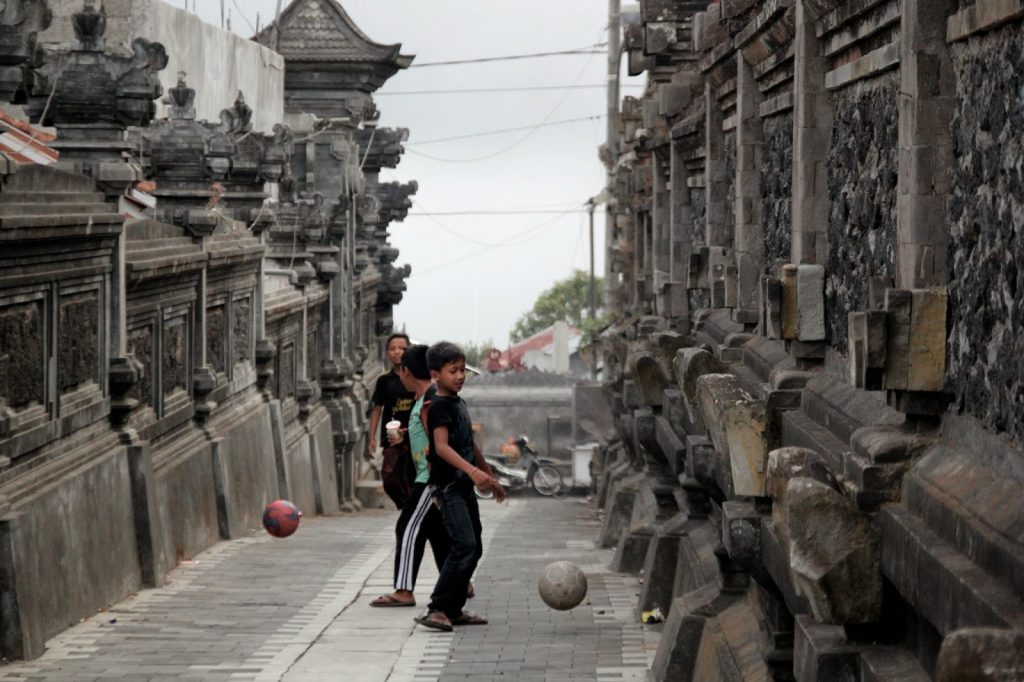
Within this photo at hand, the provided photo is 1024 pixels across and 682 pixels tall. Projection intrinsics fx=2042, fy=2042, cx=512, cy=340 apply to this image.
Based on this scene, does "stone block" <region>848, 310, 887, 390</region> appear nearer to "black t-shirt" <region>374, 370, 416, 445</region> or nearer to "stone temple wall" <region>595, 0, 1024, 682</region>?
"stone temple wall" <region>595, 0, 1024, 682</region>

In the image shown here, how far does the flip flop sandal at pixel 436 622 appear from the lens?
12.0 metres

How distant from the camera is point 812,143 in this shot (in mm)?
9102

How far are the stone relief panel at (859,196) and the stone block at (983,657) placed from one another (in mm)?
3181

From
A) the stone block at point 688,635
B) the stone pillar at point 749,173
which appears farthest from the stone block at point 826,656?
the stone pillar at point 749,173

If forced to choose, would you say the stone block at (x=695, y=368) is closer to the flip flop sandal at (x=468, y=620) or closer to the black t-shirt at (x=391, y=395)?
the flip flop sandal at (x=468, y=620)

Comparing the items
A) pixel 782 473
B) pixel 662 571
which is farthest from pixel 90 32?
pixel 782 473

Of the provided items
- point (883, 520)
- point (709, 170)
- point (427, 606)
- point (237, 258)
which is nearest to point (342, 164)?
point (237, 258)

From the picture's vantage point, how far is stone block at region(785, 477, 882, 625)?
19.6ft

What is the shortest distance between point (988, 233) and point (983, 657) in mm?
1840

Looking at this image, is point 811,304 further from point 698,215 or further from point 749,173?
point 698,215

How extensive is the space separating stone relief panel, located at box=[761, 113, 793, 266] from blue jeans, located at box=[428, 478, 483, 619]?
2317 mm

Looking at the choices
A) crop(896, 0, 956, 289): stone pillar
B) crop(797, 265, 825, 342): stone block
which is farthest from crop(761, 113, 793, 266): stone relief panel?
crop(896, 0, 956, 289): stone pillar

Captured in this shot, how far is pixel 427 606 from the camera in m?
12.7

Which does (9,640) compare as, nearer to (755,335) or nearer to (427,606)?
(427,606)
